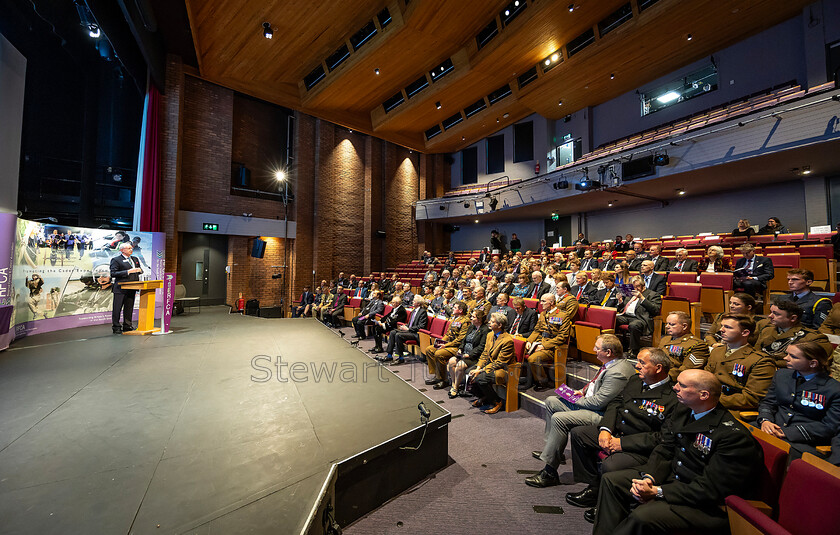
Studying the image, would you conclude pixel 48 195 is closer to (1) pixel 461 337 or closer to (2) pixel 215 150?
(2) pixel 215 150

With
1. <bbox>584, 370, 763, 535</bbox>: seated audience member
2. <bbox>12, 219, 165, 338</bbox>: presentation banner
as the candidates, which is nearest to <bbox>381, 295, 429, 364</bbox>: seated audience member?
<bbox>584, 370, 763, 535</bbox>: seated audience member

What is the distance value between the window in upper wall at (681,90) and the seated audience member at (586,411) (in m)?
9.76

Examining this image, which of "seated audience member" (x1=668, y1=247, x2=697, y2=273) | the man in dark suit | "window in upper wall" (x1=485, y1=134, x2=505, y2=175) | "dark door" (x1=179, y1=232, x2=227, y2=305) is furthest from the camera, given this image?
"window in upper wall" (x1=485, y1=134, x2=505, y2=175)

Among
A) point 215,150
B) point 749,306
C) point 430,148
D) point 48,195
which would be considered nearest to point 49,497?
point 749,306

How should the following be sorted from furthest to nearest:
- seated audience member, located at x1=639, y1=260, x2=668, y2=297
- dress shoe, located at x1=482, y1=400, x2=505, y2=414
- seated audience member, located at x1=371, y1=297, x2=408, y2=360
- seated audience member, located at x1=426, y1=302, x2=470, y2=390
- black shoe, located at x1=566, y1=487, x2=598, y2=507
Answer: seated audience member, located at x1=371, y1=297, x2=408, y2=360
seated audience member, located at x1=639, y1=260, x2=668, y2=297
seated audience member, located at x1=426, y1=302, x2=470, y2=390
dress shoe, located at x1=482, y1=400, x2=505, y2=414
black shoe, located at x1=566, y1=487, x2=598, y2=507

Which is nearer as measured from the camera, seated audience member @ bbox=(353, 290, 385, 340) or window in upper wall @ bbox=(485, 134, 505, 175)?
seated audience member @ bbox=(353, 290, 385, 340)

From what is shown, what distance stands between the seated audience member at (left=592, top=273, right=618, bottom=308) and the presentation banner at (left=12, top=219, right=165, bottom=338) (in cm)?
649

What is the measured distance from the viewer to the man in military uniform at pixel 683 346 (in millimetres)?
2402

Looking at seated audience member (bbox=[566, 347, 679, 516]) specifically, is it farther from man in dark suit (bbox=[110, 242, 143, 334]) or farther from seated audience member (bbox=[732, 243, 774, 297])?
man in dark suit (bbox=[110, 242, 143, 334])

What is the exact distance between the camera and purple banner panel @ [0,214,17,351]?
3.61 metres

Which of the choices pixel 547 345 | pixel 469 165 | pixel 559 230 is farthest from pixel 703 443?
pixel 469 165

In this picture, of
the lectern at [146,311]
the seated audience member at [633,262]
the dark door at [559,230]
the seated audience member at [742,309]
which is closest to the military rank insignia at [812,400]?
the seated audience member at [742,309]

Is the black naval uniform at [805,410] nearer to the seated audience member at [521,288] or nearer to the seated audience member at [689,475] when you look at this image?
the seated audience member at [689,475]

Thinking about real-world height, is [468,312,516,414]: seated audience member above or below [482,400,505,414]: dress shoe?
above
